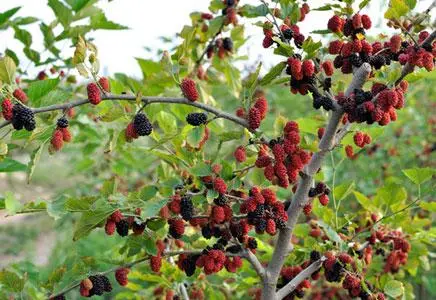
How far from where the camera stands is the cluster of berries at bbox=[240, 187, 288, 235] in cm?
135

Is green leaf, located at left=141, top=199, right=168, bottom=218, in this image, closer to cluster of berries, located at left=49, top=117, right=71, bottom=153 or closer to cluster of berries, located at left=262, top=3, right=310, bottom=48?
cluster of berries, located at left=49, top=117, right=71, bottom=153

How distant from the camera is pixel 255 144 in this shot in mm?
1398

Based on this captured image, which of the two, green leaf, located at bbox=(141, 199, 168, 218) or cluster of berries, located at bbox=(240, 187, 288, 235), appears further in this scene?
cluster of berries, located at bbox=(240, 187, 288, 235)

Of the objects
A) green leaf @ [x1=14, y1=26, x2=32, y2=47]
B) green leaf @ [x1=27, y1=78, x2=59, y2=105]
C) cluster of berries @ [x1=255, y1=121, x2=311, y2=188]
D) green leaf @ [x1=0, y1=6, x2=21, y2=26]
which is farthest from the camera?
green leaf @ [x1=14, y1=26, x2=32, y2=47]

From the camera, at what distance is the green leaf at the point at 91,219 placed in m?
1.30

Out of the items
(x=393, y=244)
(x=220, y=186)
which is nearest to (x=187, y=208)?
(x=220, y=186)

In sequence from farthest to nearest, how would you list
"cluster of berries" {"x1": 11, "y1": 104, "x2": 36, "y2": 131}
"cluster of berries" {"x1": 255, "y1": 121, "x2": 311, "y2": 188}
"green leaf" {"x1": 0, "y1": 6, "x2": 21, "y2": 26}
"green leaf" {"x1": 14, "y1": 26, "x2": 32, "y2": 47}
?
1. "green leaf" {"x1": 14, "y1": 26, "x2": 32, "y2": 47}
2. "green leaf" {"x1": 0, "y1": 6, "x2": 21, "y2": 26}
3. "cluster of berries" {"x1": 255, "y1": 121, "x2": 311, "y2": 188}
4. "cluster of berries" {"x1": 11, "y1": 104, "x2": 36, "y2": 131}

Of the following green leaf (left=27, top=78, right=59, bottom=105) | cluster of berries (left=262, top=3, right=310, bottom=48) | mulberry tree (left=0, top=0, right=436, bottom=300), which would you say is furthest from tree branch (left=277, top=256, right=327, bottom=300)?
green leaf (left=27, top=78, right=59, bottom=105)

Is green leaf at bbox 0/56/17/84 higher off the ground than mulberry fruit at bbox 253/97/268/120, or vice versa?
mulberry fruit at bbox 253/97/268/120

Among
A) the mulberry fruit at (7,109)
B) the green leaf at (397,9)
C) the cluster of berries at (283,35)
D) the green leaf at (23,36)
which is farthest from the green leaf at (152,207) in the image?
the green leaf at (23,36)

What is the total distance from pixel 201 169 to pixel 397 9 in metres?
0.57

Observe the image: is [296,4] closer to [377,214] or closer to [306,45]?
[306,45]

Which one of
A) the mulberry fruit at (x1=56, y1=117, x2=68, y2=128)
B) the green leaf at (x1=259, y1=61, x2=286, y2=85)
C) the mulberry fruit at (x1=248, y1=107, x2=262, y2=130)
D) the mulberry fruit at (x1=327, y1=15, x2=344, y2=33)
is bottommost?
the mulberry fruit at (x1=56, y1=117, x2=68, y2=128)

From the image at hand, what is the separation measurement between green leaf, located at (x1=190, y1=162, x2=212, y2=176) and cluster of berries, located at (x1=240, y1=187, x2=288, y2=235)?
12 centimetres
